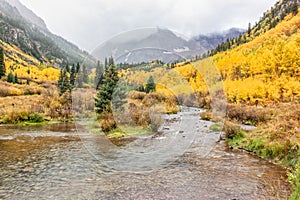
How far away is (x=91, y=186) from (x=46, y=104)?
32261 millimetres

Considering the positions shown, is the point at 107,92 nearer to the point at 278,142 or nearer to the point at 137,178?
the point at 137,178

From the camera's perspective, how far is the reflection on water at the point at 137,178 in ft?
35.5

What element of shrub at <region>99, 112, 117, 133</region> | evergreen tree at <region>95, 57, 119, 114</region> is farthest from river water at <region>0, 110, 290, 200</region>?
evergreen tree at <region>95, 57, 119, 114</region>

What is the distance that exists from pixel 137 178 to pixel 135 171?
3.93ft

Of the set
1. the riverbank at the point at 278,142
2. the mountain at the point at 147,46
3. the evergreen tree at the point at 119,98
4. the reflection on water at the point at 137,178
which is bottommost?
the reflection on water at the point at 137,178

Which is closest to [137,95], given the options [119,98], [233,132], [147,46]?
[119,98]

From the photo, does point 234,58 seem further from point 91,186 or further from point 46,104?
point 91,186

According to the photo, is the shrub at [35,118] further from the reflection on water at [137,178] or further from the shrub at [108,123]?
the reflection on water at [137,178]

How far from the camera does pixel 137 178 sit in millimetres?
12945

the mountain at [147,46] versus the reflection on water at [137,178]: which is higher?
the mountain at [147,46]

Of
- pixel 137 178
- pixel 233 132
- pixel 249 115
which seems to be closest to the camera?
pixel 137 178

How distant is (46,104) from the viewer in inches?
1623

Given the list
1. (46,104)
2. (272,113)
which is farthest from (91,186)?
(46,104)

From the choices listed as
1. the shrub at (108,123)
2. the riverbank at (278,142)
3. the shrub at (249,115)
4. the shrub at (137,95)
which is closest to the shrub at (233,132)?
the riverbank at (278,142)
